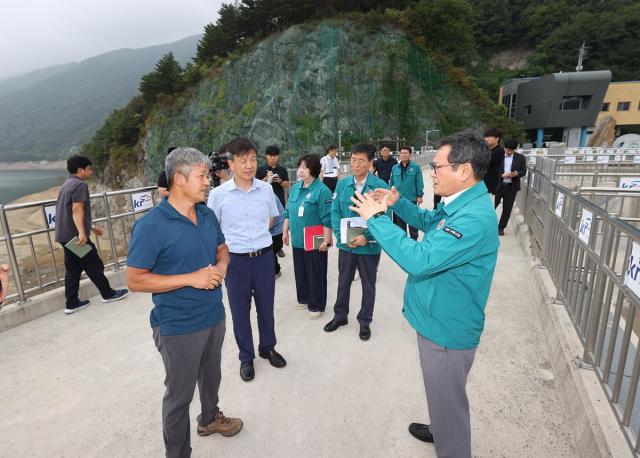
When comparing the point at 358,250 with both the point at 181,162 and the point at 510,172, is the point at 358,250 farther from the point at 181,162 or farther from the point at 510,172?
the point at 510,172

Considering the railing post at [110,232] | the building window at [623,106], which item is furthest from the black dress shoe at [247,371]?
the building window at [623,106]

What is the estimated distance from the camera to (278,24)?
145 feet

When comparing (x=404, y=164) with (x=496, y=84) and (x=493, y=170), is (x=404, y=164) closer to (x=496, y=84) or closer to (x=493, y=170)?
(x=493, y=170)

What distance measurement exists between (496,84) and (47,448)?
66.1m

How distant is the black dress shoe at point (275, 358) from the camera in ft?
10.4

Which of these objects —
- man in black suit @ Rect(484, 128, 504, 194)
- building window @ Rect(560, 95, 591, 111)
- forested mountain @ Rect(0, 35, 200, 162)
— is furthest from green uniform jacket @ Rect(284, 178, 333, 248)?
forested mountain @ Rect(0, 35, 200, 162)

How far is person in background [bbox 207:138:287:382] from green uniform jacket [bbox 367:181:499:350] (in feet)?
4.94

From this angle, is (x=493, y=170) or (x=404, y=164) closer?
(x=404, y=164)

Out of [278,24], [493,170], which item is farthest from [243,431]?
[278,24]

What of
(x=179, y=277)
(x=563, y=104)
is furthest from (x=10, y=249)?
(x=563, y=104)

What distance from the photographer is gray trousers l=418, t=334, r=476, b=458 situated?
1812 millimetres

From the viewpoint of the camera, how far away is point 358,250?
11.6 feet

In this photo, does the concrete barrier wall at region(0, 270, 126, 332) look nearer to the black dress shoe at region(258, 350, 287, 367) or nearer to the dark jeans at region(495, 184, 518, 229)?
the black dress shoe at region(258, 350, 287, 367)

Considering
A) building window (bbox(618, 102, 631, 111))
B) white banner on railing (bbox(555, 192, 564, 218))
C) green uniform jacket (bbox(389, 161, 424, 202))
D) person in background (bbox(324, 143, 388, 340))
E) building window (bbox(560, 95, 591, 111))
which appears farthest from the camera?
building window (bbox(618, 102, 631, 111))
